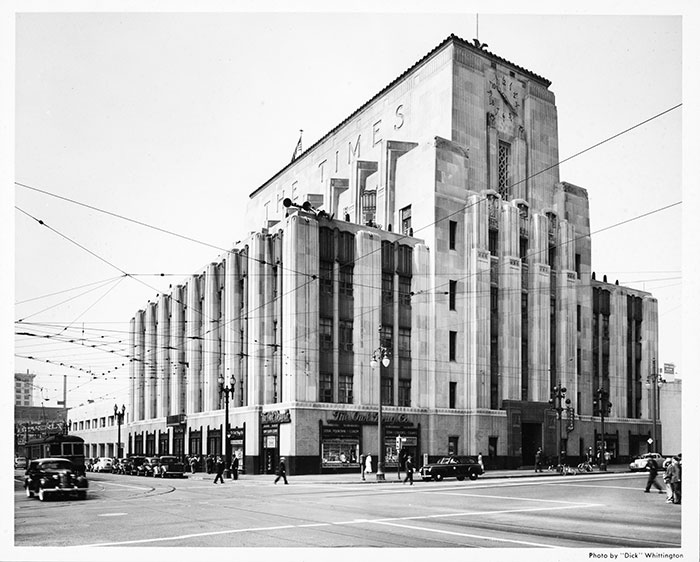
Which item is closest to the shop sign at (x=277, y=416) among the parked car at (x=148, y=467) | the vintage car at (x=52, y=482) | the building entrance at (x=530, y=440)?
the parked car at (x=148, y=467)

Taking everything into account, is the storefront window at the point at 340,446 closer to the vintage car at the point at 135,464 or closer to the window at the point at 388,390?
the window at the point at 388,390

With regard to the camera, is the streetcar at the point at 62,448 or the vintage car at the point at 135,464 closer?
the streetcar at the point at 62,448

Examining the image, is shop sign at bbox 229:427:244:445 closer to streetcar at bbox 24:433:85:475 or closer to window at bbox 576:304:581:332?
streetcar at bbox 24:433:85:475

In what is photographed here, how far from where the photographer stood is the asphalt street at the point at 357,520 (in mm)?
17125

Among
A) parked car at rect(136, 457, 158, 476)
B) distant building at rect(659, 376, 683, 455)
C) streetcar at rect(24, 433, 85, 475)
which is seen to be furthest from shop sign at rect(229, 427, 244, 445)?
distant building at rect(659, 376, 683, 455)

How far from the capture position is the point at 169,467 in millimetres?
49781

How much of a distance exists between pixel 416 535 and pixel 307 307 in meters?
30.8

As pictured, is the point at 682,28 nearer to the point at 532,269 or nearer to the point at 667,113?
the point at 667,113

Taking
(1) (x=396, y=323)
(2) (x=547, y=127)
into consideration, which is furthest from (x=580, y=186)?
(1) (x=396, y=323)

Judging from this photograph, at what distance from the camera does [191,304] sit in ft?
203

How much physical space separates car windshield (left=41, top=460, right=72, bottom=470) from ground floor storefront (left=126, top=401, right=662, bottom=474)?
1464cm

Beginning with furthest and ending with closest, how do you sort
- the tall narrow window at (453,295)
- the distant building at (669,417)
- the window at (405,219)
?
the distant building at (669,417) → the window at (405,219) → the tall narrow window at (453,295)

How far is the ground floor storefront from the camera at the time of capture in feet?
155

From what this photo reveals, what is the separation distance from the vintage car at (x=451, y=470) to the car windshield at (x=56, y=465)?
1836 centimetres
